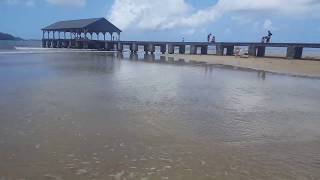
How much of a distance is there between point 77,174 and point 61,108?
5195 mm

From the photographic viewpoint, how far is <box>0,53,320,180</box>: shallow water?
6.20 m

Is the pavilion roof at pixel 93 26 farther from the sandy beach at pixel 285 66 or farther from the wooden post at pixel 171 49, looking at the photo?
the sandy beach at pixel 285 66

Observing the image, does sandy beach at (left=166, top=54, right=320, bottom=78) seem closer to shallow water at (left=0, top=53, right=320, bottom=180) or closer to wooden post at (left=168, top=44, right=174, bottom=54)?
shallow water at (left=0, top=53, right=320, bottom=180)

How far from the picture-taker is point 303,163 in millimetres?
6742

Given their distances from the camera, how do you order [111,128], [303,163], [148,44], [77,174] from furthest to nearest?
[148,44] < [111,128] < [303,163] < [77,174]

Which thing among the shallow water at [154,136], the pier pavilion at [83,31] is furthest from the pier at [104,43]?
the shallow water at [154,136]

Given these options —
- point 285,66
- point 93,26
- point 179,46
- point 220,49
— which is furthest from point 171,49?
point 285,66

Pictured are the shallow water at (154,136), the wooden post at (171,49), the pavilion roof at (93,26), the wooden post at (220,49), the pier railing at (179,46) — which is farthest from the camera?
the pavilion roof at (93,26)

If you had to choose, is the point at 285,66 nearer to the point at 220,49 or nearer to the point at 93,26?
the point at 220,49

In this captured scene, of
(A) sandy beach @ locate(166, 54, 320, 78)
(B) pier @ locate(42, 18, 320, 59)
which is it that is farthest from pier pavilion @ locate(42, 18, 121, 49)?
(A) sandy beach @ locate(166, 54, 320, 78)

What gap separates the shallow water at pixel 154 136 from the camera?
6.20 meters

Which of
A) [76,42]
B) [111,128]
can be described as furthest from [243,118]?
[76,42]

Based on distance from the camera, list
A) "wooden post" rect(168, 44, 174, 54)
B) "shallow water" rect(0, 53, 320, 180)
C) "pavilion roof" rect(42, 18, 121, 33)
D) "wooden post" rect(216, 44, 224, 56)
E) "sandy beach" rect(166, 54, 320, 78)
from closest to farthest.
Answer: "shallow water" rect(0, 53, 320, 180) < "sandy beach" rect(166, 54, 320, 78) < "wooden post" rect(216, 44, 224, 56) < "wooden post" rect(168, 44, 174, 54) < "pavilion roof" rect(42, 18, 121, 33)

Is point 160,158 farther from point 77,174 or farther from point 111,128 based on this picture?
point 111,128
